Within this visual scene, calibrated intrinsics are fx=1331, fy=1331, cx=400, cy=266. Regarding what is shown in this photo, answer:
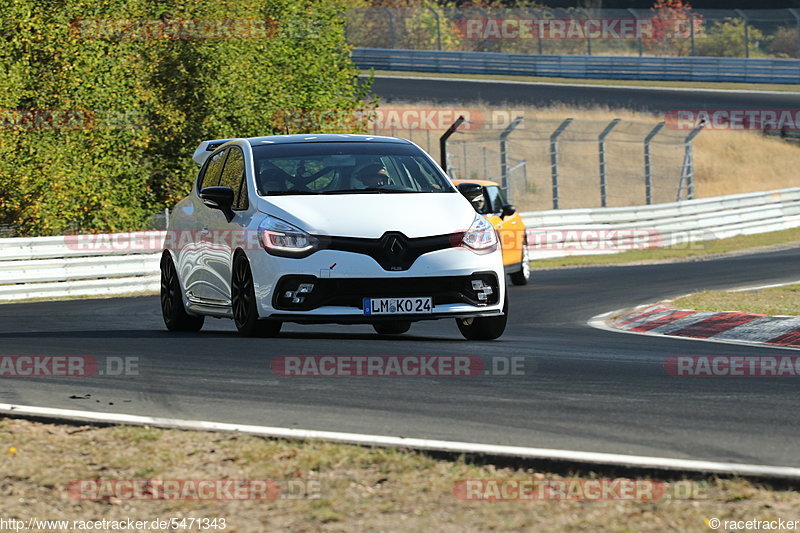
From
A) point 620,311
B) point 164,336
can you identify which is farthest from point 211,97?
point 164,336

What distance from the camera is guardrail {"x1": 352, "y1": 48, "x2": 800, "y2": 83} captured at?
175ft

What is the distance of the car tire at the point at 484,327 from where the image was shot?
10.8 metres

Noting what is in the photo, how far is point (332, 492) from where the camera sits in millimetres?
5285

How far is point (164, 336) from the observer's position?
37.4 feet

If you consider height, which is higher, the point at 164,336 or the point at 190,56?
the point at 190,56

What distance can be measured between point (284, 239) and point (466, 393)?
2824 millimetres

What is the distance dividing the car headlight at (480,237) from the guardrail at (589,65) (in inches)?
1764

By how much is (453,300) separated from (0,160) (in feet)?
53.2

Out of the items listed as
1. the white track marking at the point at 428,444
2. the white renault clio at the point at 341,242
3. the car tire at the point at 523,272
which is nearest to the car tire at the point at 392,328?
the white renault clio at the point at 341,242

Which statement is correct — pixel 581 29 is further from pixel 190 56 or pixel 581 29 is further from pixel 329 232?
pixel 329 232

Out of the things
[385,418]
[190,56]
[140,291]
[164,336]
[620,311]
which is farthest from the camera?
[190,56]

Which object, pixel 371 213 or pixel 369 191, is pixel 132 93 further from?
pixel 371 213

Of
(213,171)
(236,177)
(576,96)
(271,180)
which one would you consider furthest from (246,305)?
(576,96)

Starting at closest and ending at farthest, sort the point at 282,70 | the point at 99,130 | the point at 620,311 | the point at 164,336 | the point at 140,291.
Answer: the point at 164,336
the point at 620,311
the point at 140,291
the point at 99,130
the point at 282,70
